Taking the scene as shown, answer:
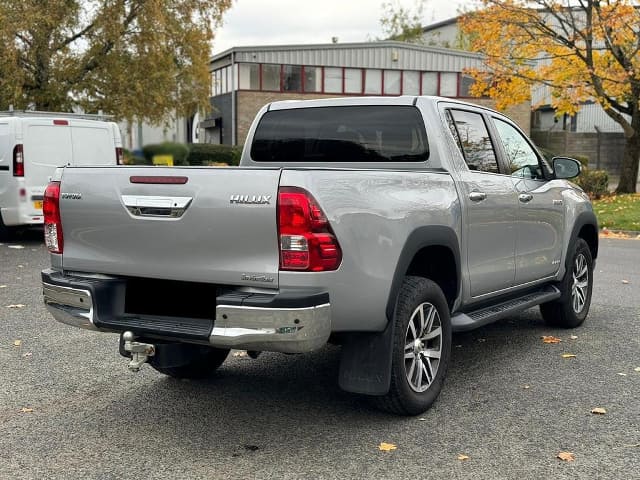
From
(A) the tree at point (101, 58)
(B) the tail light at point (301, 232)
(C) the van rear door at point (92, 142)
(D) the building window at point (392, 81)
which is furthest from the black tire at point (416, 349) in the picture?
(D) the building window at point (392, 81)

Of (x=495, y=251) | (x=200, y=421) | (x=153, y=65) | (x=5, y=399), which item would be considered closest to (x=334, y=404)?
(x=200, y=421)

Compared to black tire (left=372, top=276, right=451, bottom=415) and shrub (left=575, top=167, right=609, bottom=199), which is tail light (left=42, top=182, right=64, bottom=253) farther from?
shrub (left=575, top=167, right=609, bottom=199)

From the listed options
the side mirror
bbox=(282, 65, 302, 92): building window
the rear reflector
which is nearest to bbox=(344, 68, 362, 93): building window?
bbox=(282, 65, 302, 92): building window

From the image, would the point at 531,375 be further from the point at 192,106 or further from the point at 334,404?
the point at 192,106

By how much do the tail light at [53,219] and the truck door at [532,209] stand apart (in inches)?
126

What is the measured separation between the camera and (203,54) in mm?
24734

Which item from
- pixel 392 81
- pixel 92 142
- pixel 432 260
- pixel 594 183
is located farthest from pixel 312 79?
pixel 432 260

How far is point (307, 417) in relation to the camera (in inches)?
185

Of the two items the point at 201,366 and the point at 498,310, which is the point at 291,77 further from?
the point at 201,366

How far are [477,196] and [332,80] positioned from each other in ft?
118

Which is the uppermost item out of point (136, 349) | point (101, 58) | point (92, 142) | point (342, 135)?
point (101, 58)

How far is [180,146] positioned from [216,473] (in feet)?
8.77

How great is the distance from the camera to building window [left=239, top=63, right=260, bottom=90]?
38844mm

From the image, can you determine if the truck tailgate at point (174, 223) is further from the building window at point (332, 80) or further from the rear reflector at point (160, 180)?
the building window at point (332, 80)
